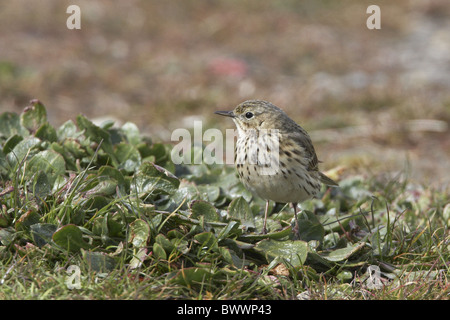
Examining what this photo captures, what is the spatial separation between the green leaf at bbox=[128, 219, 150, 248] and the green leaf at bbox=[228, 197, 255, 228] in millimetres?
865

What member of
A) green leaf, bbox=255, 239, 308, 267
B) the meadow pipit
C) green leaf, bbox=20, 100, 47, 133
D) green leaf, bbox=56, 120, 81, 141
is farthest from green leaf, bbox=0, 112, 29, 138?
green leaf, bbox=255, 239, 308, 267

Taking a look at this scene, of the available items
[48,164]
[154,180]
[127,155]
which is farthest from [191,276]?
[127,155]

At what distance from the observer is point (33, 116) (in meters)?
6.18

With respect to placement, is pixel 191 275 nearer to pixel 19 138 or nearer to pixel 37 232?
pixel 37 232

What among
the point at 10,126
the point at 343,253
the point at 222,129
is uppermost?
the point at 10,126

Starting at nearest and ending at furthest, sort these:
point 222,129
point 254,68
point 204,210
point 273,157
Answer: point 204,210
point 273,157
point 222,129
point 254,68

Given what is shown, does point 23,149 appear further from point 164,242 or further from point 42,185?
point 164,242

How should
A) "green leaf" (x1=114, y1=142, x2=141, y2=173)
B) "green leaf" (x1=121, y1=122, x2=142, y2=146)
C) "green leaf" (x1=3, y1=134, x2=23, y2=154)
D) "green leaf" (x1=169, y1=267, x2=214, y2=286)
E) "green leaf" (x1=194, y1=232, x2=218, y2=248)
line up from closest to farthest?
"green leaf" (x1=169, y1=267, x2=214, y2=286) → "green leaf" (x1=194, y1=232, x2=218, y2=248) → "green leaf" (x1=3, y1=134, x2=23, y2=154) → "green leaf" (x1=114, y1=142, x2=141, y2=173) → "green leaf" (x1=121, y1=122, x2=142, y2=146)

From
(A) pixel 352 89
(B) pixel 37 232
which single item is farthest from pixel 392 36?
(B) pixel 37 232

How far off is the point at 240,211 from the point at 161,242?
0.91 metres

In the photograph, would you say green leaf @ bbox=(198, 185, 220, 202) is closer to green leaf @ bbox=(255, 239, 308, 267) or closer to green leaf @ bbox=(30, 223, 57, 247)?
green leaf @ bbox=(255, 239, 308, 267)

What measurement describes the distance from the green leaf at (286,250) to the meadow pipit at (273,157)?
26 centimetres

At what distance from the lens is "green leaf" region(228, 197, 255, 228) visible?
5.29m
